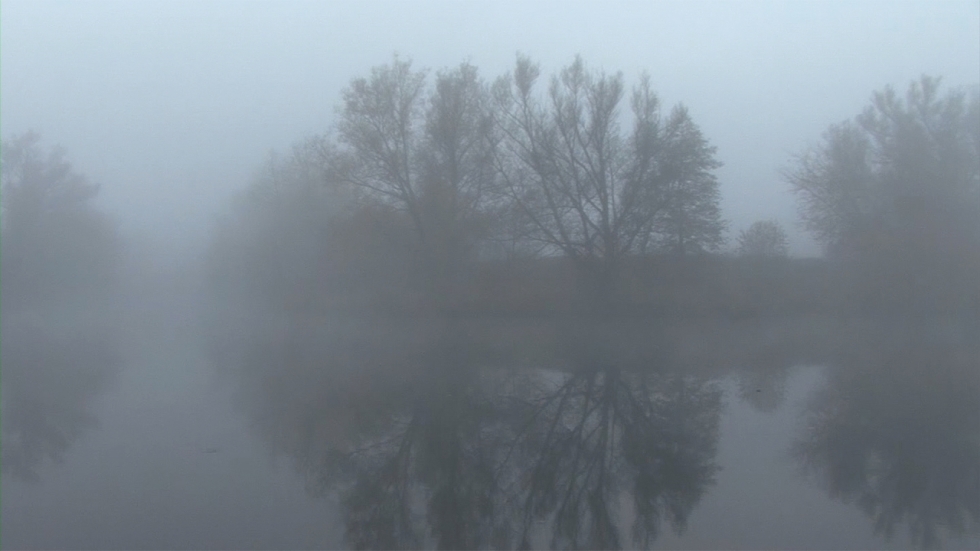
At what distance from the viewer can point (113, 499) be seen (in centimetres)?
855

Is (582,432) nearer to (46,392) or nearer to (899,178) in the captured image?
(46,392)

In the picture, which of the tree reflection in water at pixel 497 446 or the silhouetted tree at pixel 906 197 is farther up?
the silhouetted tree at pixel 906 197

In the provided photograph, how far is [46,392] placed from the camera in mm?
16078

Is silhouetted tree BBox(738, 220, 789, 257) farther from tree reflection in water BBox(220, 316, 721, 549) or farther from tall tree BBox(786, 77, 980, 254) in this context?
tree reflection in water BBox(220, 316, 721, 549)

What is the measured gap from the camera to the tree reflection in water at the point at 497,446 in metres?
7.69

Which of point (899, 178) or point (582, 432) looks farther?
point (899, 178)

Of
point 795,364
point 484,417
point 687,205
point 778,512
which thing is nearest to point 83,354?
point 484,417

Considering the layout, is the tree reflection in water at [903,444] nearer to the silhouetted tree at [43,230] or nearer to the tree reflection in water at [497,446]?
the tree reflection in water at [497,446]

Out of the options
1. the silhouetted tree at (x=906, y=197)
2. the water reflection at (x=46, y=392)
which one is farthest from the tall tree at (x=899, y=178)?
the water reflection at (x=46, y=392)

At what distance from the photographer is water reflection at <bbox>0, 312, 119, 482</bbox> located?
10.9 meters

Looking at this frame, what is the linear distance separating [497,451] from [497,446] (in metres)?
0.27

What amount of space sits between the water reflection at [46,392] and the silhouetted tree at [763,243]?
24.6 m

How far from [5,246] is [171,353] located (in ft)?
57.9

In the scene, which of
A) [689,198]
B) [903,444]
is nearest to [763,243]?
[689,198]
